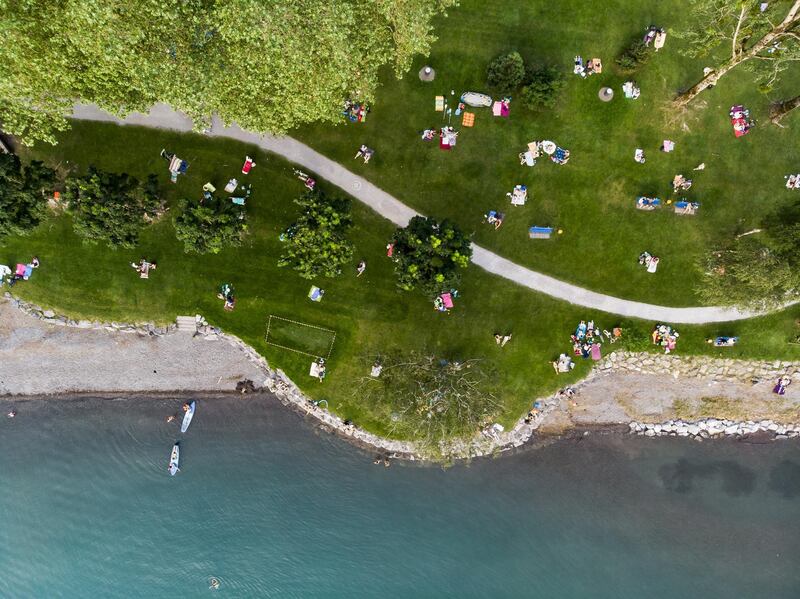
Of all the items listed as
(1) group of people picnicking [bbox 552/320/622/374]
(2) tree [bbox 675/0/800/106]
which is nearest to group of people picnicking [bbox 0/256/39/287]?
(1) group of people picnicking [bbox 552/320/622/374]

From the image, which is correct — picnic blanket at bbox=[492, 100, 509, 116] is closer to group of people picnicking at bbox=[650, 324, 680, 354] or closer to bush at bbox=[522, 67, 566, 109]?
bush at bbox=[522, 67, 566, 109]

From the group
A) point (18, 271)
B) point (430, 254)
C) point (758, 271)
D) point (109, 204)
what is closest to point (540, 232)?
point (430, 254)

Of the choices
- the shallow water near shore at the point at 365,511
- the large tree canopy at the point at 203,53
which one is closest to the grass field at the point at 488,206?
the large tree canopy at the point at 203,53

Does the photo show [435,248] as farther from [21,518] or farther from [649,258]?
[21,518]

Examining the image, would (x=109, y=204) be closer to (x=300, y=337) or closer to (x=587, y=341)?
(x=300, y=337)

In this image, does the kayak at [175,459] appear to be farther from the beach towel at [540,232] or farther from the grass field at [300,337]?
the beach towel at [540,232]

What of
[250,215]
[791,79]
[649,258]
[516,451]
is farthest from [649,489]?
[250,215]
